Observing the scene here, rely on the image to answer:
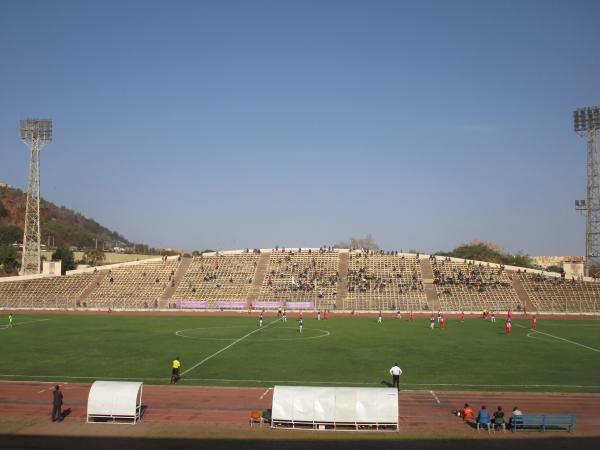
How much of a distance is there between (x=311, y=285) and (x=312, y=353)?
42.3 metres

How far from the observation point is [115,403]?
2089 cm

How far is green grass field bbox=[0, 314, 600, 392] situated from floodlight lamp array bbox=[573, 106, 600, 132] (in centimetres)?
3749

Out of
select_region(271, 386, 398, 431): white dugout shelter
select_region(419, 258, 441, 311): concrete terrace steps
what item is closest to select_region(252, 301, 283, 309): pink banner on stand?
select_region(419, 258, 441, 311): concrete terrace steps

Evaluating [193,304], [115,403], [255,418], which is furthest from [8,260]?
[255,418]

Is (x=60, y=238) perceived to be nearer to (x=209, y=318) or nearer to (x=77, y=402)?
(x=209, y=318)

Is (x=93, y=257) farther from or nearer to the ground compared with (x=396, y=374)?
farther from the ground

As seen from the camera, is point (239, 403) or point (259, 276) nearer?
point (239, 403)

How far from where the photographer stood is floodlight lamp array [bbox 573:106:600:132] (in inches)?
3216

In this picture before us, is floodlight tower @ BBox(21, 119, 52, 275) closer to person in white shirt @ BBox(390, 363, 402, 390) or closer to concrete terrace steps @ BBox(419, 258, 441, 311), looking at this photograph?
concrete terrace steps @ BBox(419, 258, 441, 311)

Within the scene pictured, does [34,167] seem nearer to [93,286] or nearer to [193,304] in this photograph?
[93,286]

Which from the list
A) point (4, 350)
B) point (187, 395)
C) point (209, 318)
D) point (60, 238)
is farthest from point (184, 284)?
point (60, 238)

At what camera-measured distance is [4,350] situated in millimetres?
38062

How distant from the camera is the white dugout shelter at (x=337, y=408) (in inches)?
794

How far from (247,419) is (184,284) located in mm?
61210
